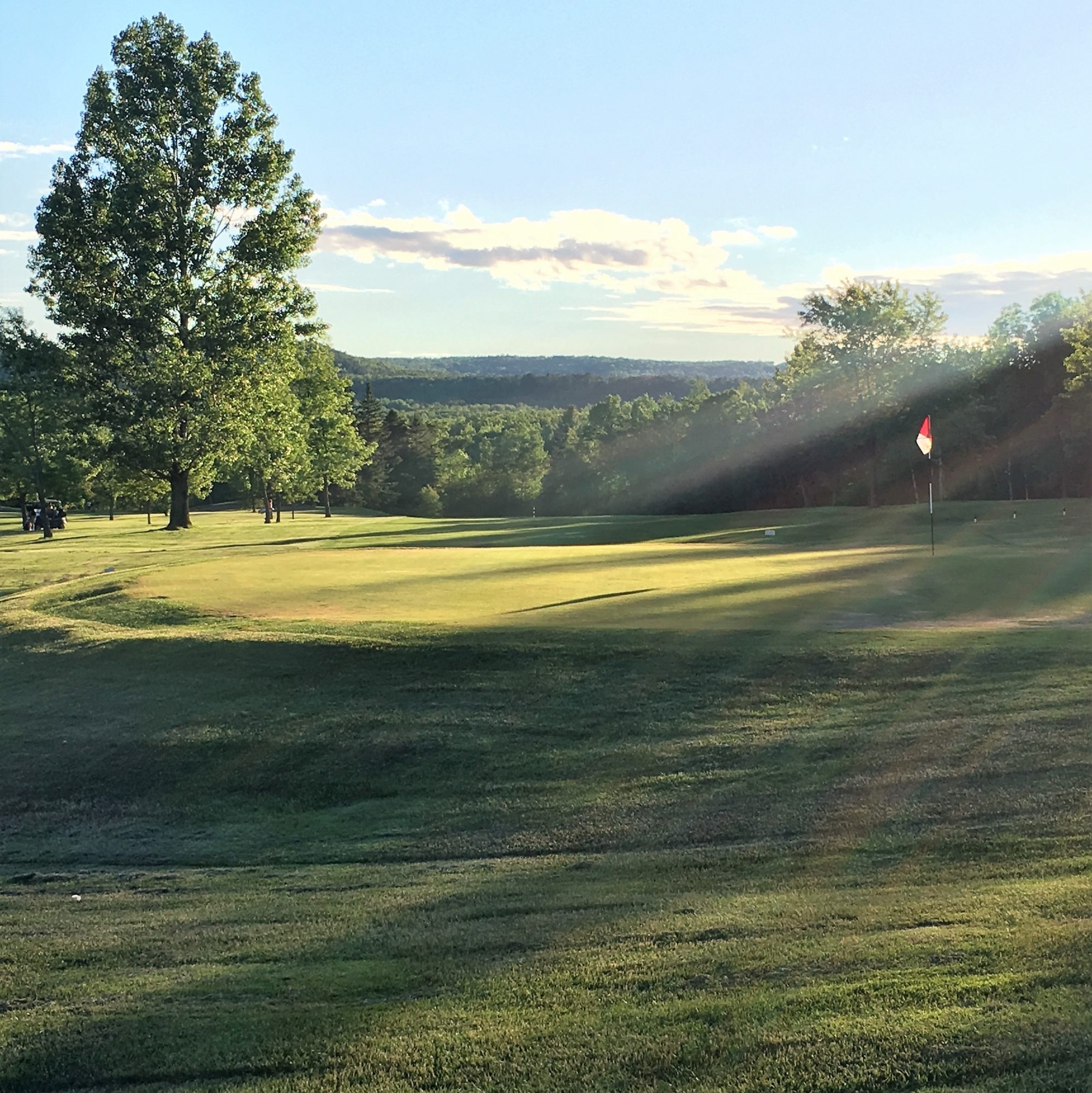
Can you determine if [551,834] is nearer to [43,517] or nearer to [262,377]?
[262,377]

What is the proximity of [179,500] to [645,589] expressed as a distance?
28.1 metres

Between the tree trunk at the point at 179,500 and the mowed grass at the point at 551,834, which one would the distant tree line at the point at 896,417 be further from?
the mowed grass at the point at 551,834

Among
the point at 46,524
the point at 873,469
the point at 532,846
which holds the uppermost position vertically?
the point at 873,469

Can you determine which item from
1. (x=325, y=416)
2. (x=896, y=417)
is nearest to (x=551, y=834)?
(x=325, y=416)

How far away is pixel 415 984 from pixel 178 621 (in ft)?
41.7

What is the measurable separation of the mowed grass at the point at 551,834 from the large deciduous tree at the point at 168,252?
18.0 metres

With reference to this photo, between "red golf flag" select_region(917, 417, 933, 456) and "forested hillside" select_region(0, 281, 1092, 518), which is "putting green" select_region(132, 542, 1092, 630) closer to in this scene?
"red golf flag" select_region(917, 417, 933, 456)

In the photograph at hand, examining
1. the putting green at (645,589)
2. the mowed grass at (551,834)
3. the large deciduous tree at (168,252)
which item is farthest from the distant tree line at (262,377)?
the mowed grass at (551,834)

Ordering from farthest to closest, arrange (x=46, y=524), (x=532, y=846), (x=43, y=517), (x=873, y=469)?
(x=873, y=469)
(x=43, y=517)
(x=46, y=524)
(x=532, y=846)

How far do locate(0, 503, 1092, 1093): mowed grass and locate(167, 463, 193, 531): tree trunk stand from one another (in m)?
20.4

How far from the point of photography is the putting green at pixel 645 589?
15.7m

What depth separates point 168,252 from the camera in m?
37.2

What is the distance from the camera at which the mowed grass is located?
486cm

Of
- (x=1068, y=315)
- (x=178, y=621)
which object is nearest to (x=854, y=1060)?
(x=178, y=621)
